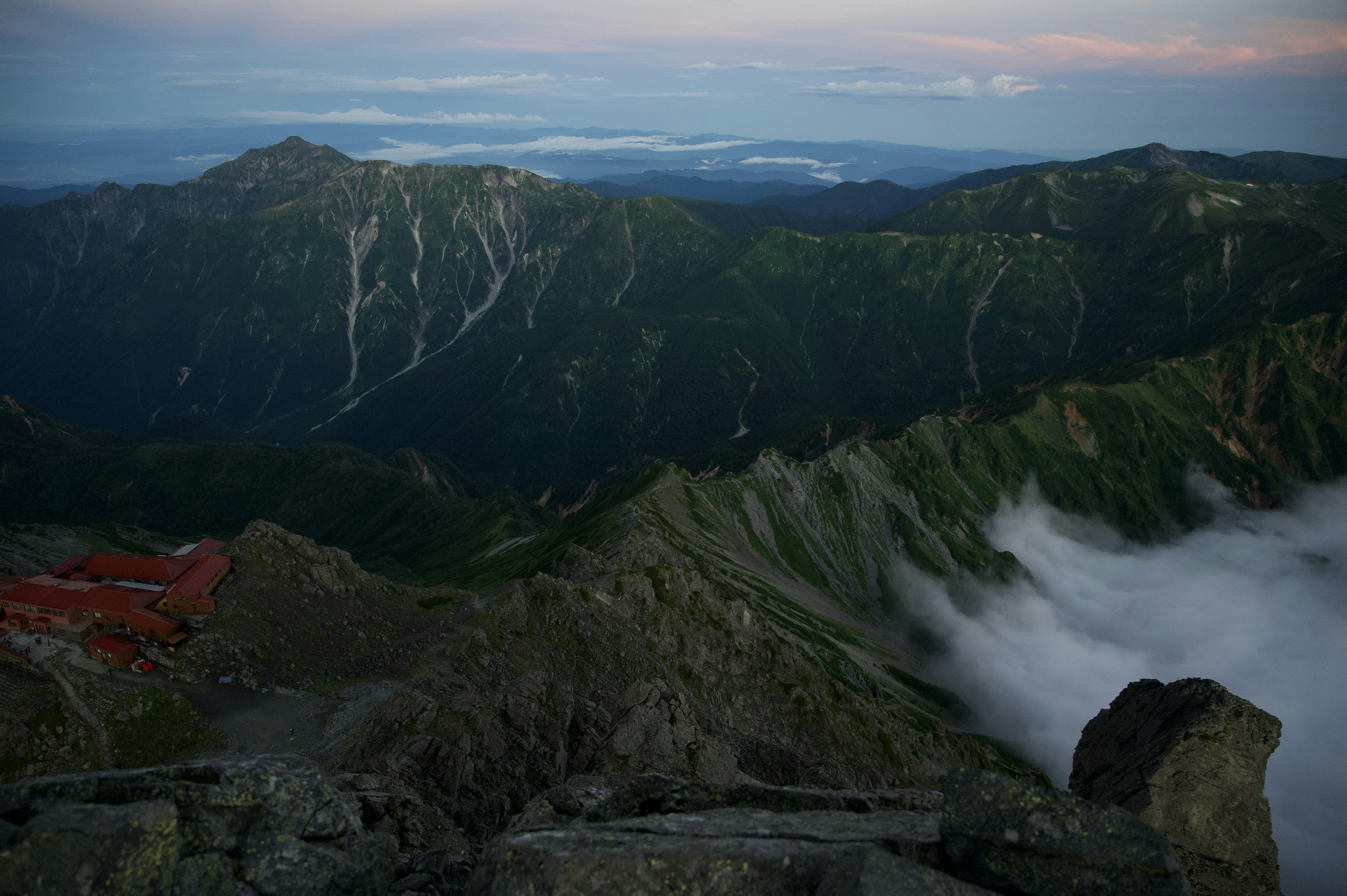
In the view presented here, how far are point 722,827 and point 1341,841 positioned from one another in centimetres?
18105

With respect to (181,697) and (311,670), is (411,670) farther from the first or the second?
(181,697)

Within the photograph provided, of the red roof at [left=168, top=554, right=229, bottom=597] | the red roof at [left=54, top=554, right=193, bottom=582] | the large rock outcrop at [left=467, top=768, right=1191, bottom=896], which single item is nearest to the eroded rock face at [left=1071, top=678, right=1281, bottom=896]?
the large rock outcrop at [left=467, top=768, right=1191, bottom=896]

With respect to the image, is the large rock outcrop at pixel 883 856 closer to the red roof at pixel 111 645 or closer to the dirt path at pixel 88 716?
the dirt path at pixel 88 716

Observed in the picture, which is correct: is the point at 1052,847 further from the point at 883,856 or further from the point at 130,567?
the point at 130,567

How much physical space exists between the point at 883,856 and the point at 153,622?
59515 mm

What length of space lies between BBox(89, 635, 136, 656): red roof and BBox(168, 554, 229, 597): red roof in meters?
5.39

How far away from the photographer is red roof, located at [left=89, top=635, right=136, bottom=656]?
51.1 meters

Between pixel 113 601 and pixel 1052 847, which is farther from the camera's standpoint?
pixel 113 601

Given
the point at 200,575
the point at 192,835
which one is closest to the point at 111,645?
the point at 200,575

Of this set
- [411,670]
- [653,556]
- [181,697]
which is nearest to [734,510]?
[653,556]

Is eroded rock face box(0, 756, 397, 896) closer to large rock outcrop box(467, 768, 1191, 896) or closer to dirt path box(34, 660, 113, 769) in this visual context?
large rock outcrop box(467, 768, 1191, 896)

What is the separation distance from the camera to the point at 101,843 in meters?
16.6

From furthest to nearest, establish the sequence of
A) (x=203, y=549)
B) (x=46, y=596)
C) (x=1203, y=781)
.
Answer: (x=203, y=549) < (x=46, y=596) < (x=1203, y=781)

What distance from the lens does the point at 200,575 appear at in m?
60.1
